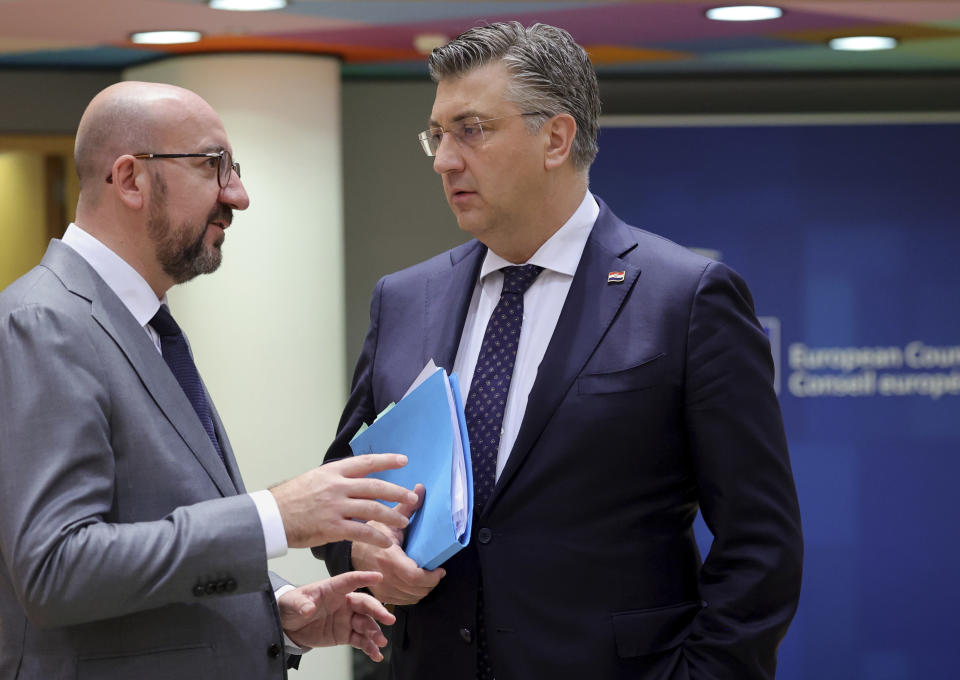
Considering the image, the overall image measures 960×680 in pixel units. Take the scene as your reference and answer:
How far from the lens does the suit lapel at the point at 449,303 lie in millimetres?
2473

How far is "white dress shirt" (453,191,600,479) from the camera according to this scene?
7.73 ft

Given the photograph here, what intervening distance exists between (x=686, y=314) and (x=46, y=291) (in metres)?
1.18

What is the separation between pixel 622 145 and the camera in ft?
18.6

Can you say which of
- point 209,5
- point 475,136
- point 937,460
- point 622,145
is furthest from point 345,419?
point 937,460

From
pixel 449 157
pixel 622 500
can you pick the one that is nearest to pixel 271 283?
pixel 449 157

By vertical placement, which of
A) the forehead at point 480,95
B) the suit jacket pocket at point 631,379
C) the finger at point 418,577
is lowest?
the finger at point 418,577

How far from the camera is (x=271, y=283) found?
17.6ft

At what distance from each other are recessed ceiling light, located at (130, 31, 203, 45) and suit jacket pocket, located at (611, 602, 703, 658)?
3.58 metres

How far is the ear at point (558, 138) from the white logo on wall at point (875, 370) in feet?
11.2

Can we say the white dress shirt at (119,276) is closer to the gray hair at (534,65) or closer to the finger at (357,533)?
the finger at (357,533)

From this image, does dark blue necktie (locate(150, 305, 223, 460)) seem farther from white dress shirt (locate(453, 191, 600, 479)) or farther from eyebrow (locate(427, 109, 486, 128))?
eyebrow (locate(427, 109, 486, 128))

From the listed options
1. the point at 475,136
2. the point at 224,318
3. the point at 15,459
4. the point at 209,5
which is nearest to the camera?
the point at 15,459

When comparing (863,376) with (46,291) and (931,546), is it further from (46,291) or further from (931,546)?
(46,291)

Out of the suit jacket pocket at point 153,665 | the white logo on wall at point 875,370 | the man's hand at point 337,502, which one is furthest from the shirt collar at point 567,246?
the white logo on wall at point 875,370
